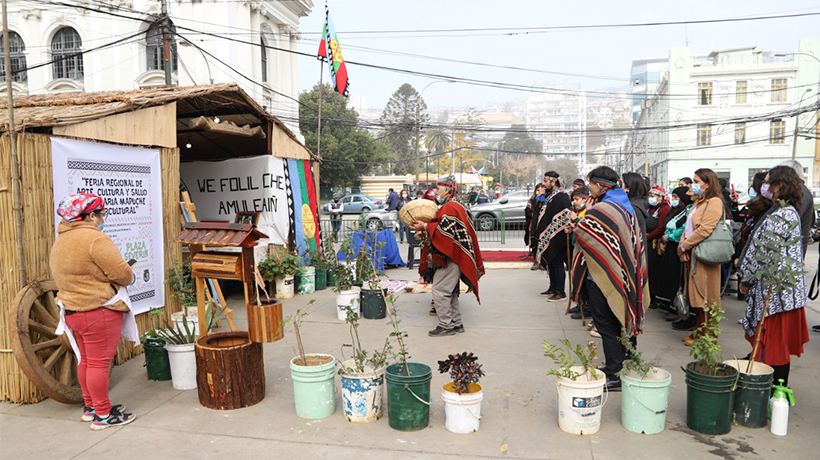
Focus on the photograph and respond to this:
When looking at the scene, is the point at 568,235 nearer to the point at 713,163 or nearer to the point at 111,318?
the point at 111,318

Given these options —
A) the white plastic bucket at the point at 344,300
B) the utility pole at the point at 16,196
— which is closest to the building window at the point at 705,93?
the white plastic bucket at the point at 344,300

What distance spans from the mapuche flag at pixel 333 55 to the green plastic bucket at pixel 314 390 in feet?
32.2

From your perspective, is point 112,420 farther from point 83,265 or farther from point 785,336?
point 785,336

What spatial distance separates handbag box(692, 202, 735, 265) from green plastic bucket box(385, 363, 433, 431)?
3523mm

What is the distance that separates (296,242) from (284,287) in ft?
3.61

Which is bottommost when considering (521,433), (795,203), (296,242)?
(521,433)

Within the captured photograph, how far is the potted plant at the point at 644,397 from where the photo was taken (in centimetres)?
405

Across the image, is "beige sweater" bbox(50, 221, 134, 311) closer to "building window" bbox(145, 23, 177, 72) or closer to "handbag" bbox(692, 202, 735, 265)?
"handbag" bbox(692, 202, 735, 265)

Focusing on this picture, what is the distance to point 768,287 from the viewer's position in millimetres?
4332

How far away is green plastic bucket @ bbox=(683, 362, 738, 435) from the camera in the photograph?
3979mm

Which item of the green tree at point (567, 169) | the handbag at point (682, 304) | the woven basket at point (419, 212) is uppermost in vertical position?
the green tree at point (567, 169)

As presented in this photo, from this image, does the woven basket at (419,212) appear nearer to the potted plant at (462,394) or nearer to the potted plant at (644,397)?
the potted plant at (462,394)

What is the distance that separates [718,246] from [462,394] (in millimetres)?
3539

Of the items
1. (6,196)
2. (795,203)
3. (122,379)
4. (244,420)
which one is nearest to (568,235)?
(795,203)
